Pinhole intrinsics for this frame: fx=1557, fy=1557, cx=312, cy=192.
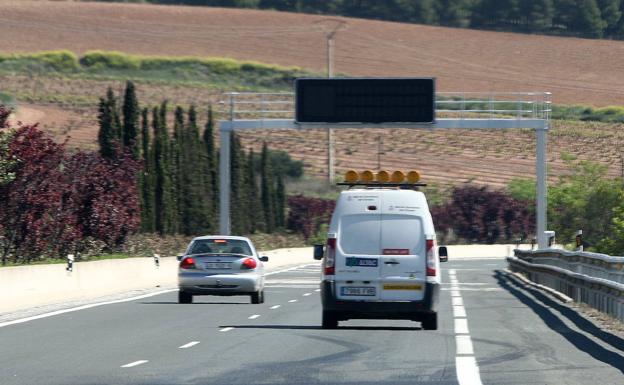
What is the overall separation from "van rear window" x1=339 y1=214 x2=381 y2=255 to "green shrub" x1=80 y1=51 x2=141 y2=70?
13477 centimetres

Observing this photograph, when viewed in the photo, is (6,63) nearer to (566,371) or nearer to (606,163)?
(606,163)

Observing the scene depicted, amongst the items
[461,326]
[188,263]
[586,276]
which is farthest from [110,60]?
[461,326]

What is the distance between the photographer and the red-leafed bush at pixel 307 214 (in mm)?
109875

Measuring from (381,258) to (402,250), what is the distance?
1.20 feet

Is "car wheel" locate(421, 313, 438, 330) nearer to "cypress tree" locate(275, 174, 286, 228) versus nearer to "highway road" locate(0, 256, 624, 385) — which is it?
"highway road" locate(0, 256, 624, 385)

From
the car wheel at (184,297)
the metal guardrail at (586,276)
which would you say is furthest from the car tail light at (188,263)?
the metal guardrail at (586,276)

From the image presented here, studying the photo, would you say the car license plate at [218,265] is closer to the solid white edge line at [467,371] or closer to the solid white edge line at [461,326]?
the solid white edge line at [461,326]

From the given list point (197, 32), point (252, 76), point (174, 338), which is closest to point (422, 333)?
point (174, 338)

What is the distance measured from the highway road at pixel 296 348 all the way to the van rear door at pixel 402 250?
2.34ft

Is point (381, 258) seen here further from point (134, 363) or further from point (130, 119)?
point (130, 119)

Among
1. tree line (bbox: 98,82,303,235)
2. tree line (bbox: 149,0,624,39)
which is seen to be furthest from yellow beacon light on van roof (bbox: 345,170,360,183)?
tree line (bbox: 149,0,624,39)

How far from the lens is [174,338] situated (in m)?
23.2

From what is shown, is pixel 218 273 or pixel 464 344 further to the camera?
pixel 218 273

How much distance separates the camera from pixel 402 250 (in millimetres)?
24859
